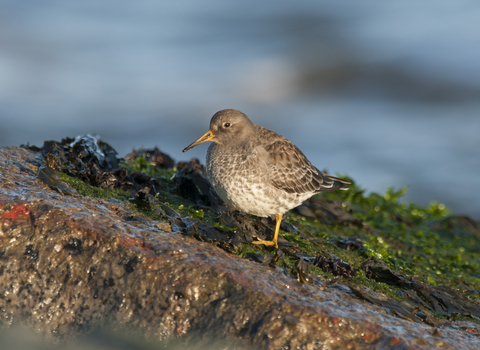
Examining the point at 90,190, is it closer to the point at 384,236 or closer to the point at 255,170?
the point at 255,170

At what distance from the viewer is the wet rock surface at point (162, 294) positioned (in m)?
3.27

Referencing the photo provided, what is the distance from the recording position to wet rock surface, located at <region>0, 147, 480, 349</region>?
3.27 m

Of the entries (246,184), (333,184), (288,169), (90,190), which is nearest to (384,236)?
(333,184)

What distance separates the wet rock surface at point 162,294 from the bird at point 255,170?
1252mm

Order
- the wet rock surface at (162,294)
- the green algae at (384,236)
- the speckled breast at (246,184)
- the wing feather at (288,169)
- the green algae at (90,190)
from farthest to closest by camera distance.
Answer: the wing feather at (288,169) → the speckled breast at (246,184) → the green algae at (384,236) → the green algae at (90,190) → the wet rock surface at (162,294)

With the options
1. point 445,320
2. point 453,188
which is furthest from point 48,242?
point 453,188

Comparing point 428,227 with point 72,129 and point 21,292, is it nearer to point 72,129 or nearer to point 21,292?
point 21,292

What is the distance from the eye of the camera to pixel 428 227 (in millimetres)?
8250

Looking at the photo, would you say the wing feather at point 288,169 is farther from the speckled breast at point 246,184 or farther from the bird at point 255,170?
the speckled breast at point 246,184

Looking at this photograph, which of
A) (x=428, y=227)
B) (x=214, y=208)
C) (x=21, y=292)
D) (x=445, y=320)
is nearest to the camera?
(x=21, y=292)

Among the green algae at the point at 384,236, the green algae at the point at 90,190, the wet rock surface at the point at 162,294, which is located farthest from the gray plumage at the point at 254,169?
the wet rock surface at the point at 162,294

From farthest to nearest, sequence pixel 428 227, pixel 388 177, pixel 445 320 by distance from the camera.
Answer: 1. pixel 388 177
2. pixel 428 227
3. pixel 445 320

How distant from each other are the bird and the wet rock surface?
1.25 meters

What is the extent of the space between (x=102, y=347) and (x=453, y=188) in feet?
43.6
